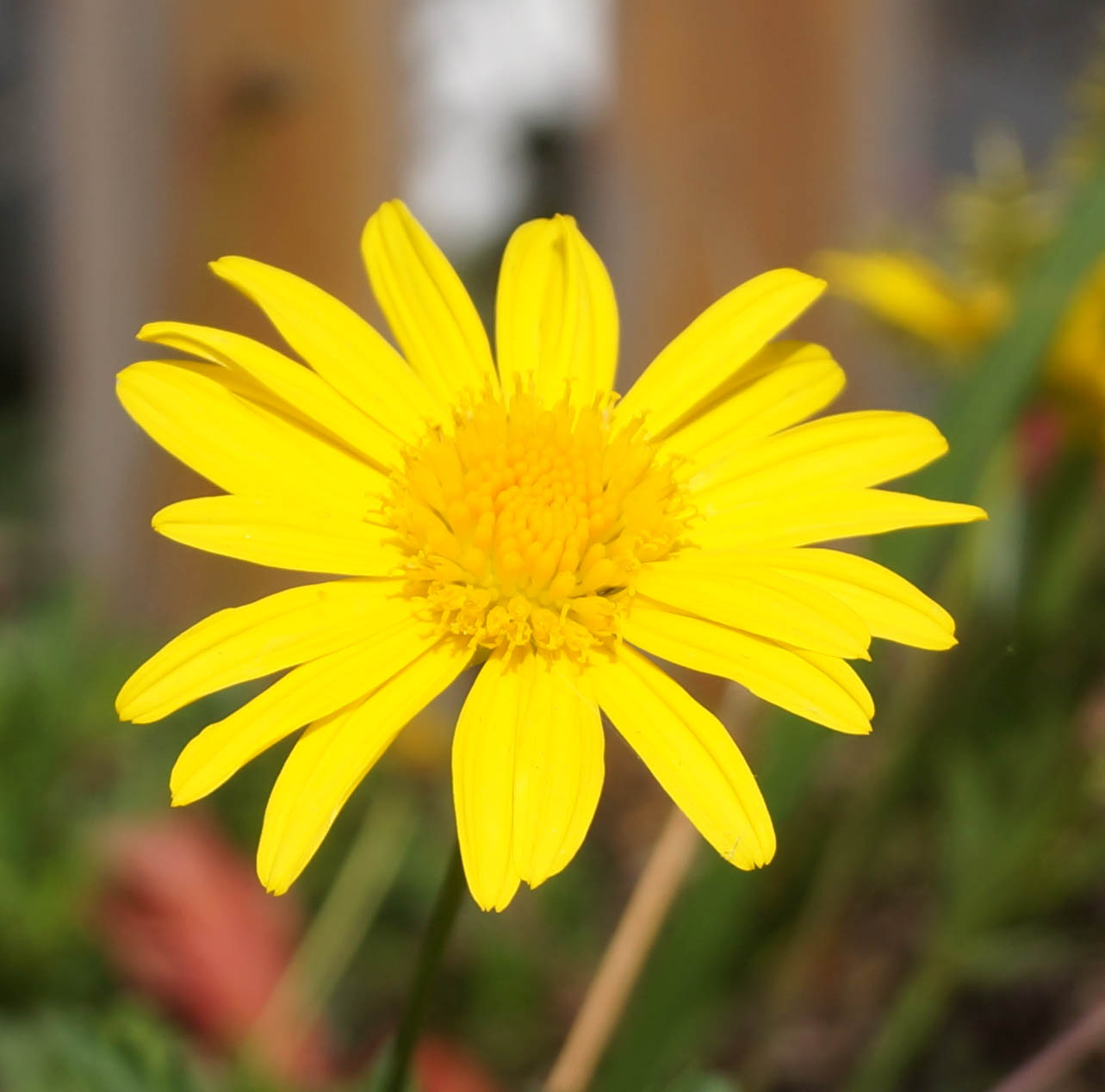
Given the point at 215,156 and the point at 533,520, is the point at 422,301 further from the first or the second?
the point at 215,156

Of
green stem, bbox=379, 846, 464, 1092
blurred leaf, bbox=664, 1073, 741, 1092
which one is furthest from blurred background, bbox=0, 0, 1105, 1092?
green stem, bbox=379, 846, 464, 1092

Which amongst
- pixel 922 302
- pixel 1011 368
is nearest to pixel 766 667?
pixel 1011 368

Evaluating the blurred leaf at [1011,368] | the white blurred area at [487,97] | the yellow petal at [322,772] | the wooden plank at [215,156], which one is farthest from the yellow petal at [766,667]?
the white blurred area at [487,97]

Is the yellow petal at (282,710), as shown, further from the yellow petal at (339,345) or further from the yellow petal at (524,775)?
the yellow petal at (339,345)

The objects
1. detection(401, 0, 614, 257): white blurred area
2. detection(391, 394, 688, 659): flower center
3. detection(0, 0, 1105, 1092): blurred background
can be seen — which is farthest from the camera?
detection(401, 0, 614, 257): white blurred area

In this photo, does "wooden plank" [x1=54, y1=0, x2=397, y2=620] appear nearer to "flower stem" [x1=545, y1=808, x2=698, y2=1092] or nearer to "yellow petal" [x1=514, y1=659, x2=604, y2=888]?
"flower stem" [x1=545, y1=808, x2=698, y2=1092]

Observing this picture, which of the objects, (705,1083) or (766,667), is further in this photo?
(705,1083)
